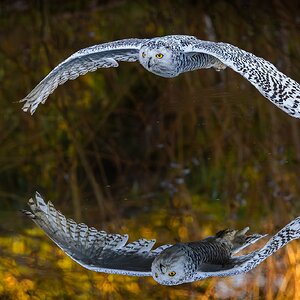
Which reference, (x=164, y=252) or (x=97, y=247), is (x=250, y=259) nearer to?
(x=164, y=252)

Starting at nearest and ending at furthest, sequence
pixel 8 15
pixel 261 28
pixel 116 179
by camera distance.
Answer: pixel 116 179 < pixel 261 28 < pixel 8 15

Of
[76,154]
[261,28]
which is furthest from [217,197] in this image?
[261,28]

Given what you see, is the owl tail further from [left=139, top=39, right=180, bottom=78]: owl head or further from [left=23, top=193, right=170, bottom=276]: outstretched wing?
[left=139, top=39, right=180, bottom=78]: owl head

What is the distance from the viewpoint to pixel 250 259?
1950 millimetres

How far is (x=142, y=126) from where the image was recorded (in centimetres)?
294

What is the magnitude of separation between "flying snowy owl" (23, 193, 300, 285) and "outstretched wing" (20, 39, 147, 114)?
0.32m

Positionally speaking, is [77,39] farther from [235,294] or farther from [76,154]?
[235,294]

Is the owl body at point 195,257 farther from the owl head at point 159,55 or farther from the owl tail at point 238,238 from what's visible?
the owl head at point 159,55

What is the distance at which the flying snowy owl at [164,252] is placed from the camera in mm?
1917

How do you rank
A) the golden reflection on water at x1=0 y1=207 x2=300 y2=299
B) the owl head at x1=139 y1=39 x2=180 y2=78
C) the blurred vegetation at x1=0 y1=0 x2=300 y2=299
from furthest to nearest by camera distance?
the owl head at x1=139 y1=39 x2=180 y2=78, the blurred vegetation at x1=0 y1=0 x2=300 y2=299, the golden reflection on water at x1=0 y1=207 x2=300 y2=299

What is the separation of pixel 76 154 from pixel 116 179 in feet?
0.75

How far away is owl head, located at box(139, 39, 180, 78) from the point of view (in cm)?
213

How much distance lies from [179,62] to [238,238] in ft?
1.37

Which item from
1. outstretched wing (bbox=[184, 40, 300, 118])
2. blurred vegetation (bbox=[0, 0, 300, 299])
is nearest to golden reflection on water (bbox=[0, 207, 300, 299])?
blurred vegetation (bbox=[0, 0, 300, 299])
